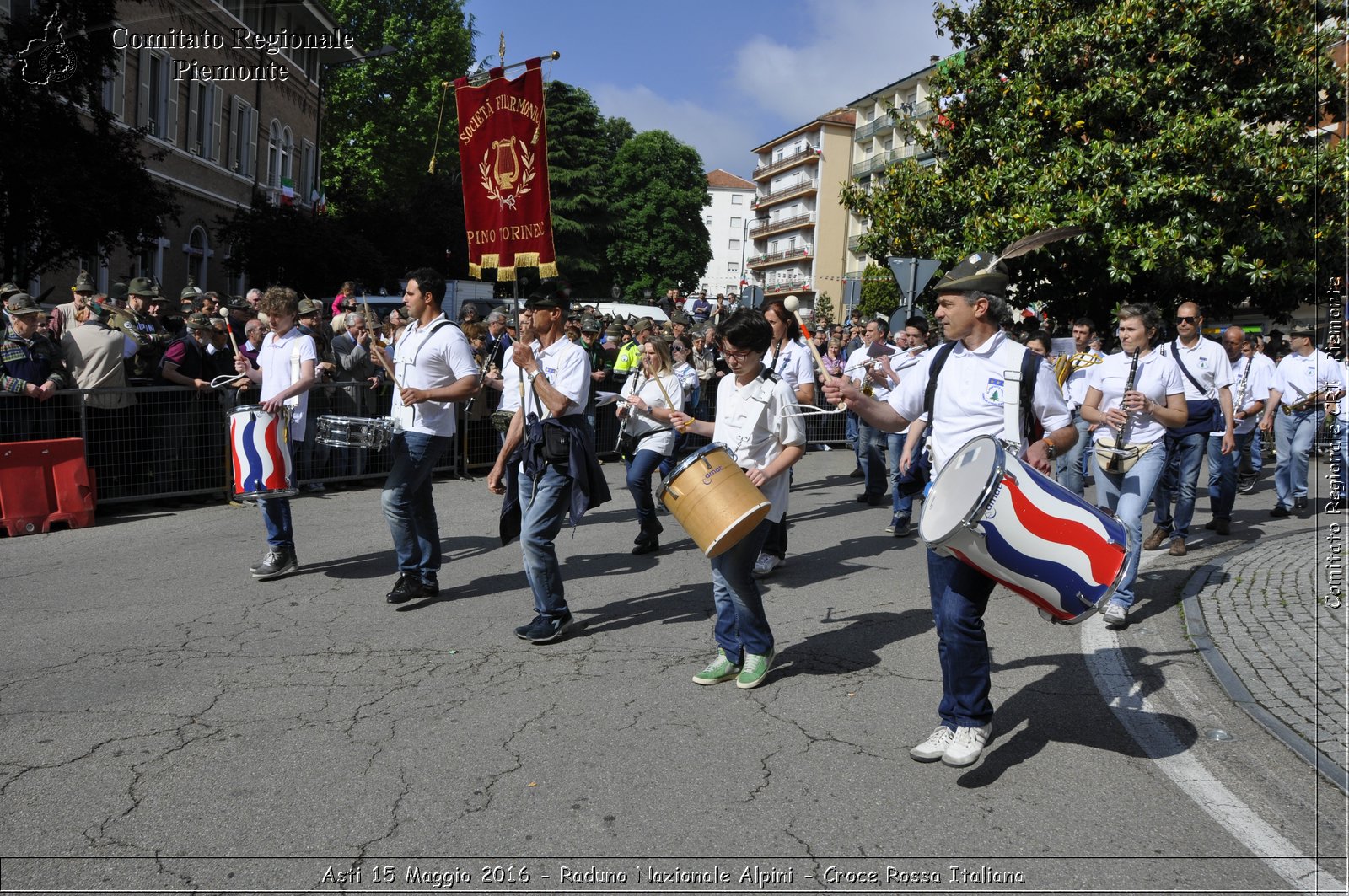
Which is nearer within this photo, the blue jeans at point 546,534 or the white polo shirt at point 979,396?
the white polo shirt at point 979,396

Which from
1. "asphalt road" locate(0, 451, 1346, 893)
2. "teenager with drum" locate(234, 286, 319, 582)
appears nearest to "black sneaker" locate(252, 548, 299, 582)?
"teenager with drum" locate(234, 286, 319, 582)

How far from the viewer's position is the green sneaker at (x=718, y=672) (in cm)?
529

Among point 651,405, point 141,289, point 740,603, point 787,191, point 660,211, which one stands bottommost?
point 740,603

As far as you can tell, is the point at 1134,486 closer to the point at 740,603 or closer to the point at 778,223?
the point at 740,603

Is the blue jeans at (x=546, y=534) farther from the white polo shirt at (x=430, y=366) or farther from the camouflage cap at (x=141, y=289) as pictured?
the camouflage cap at (x=141, y=289)

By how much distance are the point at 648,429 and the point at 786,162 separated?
9517 centimetres

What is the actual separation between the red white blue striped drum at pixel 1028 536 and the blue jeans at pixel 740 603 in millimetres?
1244

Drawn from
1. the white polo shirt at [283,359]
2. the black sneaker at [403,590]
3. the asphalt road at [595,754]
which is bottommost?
the asphalt road at [595,754]

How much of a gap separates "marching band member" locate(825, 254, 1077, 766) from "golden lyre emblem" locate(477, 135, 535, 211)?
672 cm

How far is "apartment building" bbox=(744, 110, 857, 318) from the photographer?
304ft

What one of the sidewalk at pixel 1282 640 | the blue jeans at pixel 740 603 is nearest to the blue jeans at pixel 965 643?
the blue jeans at pixel 740 603

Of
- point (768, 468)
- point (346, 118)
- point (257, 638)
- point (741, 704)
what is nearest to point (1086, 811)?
point (741, 704)

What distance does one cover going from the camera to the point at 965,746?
4.26m

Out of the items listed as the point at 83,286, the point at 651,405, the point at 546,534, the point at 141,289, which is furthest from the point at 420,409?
the point at 83,286
